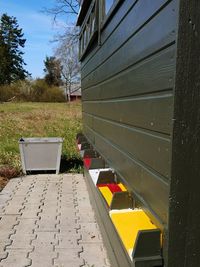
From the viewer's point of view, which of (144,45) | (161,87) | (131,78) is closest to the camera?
(161,87)

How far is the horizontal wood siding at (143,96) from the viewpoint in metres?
2.10

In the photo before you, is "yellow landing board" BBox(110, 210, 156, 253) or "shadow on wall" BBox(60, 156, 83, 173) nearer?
"yellow landing board" BBox(110, 210, 156, 253)

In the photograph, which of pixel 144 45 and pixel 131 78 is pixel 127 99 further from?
pixel 144 45

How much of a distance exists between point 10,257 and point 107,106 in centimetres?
177

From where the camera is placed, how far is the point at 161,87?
85.8 inches

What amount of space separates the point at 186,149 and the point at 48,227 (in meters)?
3.04

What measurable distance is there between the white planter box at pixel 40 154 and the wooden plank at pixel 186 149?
18.7 ft

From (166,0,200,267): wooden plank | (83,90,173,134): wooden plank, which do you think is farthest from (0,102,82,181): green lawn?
(166,0,200,267): wooden plank

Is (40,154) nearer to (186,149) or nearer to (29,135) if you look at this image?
(29,135)

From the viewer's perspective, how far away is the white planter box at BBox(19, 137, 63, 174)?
7.61 metres

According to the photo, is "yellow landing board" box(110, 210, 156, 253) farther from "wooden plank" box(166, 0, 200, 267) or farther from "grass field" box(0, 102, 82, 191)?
"grass field" box(0, 102, 82, 191)

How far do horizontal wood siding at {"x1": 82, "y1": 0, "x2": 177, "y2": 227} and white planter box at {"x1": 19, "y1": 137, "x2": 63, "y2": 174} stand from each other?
148 inches

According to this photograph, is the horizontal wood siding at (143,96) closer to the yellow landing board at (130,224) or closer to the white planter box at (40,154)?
the yellow landing board at (130,224)

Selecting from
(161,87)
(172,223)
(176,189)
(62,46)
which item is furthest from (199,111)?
(62,46)
